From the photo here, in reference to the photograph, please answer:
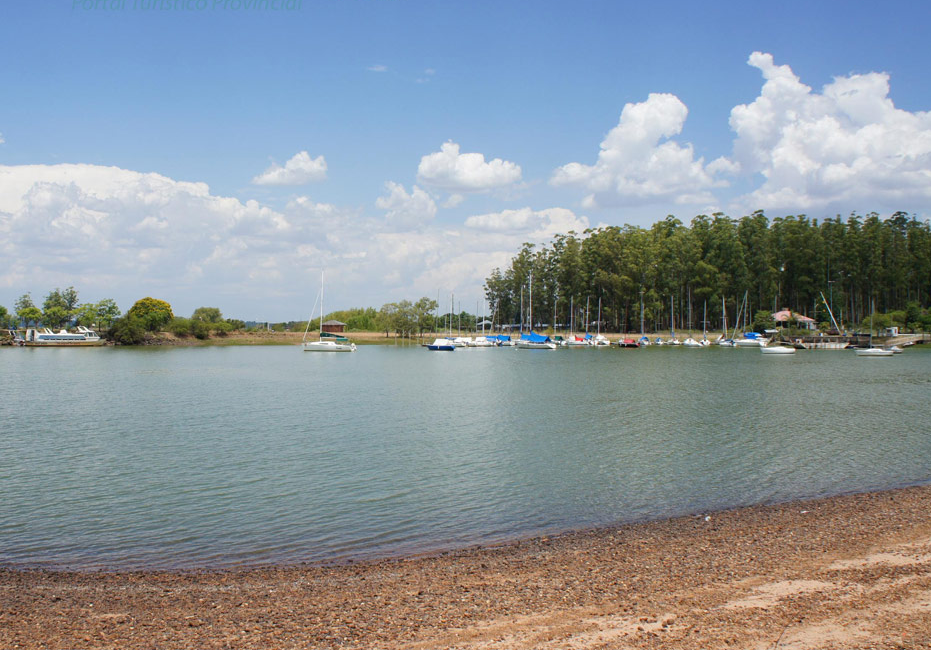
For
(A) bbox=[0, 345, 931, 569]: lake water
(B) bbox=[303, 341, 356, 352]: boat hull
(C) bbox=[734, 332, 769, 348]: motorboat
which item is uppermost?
(C) bbox=[734, 332, 769, 348]: motorboat

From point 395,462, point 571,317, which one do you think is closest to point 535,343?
point 571,317

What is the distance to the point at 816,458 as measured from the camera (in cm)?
2122

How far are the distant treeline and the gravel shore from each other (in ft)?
383

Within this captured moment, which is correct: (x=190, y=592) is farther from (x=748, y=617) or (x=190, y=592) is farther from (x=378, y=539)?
(x=748, y=617)

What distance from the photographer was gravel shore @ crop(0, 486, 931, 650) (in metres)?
7.87

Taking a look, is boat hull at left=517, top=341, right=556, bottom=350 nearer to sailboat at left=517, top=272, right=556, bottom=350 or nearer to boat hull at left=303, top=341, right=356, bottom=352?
sailboat at left=517, top=272, right=556, bottom=350

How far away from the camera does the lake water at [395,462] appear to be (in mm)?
13758

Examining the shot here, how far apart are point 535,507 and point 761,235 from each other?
397 ft

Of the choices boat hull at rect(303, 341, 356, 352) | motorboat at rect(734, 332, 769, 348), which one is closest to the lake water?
boat hull at rect(303, 341, 356, 352)

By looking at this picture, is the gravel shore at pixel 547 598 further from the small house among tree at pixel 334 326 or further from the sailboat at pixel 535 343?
the small house among tree at pixel 334 326

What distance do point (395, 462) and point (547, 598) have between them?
12326mm

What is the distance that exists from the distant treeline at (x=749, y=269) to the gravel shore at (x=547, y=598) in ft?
383

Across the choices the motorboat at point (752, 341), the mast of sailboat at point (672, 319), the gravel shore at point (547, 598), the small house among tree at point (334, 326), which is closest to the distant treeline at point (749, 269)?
the mast of sailboat at point (672, 319)

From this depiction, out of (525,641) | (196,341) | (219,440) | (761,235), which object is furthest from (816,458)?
(196,341)
